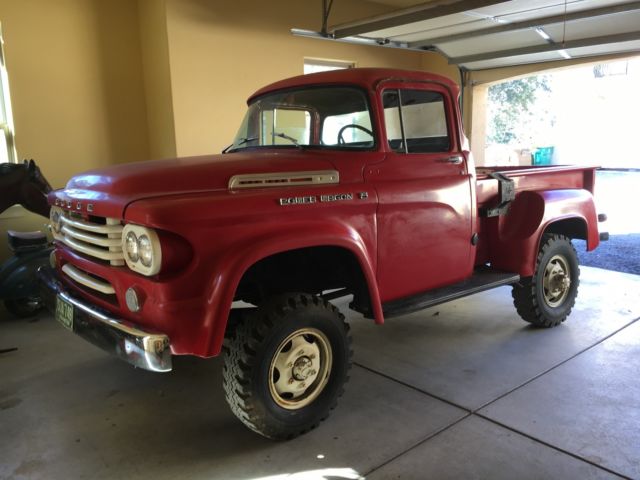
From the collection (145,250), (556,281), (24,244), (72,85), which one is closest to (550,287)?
(556,281)

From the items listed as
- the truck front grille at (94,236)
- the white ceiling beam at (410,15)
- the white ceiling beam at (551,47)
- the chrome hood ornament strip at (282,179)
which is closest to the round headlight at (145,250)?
the truck front grille at (94,236)

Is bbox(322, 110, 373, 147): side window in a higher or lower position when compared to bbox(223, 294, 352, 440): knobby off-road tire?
higher

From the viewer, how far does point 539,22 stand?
18.7ft

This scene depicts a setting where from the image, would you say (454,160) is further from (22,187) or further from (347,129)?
(22,187)

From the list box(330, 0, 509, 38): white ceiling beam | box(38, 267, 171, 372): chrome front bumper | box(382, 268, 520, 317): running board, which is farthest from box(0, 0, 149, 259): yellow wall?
box(382, 268, 520, 317): running board

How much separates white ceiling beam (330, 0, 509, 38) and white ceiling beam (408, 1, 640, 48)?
1.13 m

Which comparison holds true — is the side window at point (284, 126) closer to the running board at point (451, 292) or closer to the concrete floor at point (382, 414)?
the running board at point (451, 292)

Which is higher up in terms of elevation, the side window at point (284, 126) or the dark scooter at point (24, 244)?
the side window at point (284, 126)

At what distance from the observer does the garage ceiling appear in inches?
210

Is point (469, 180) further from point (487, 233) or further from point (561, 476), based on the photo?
point (561, 476)

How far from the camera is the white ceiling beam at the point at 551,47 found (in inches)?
235

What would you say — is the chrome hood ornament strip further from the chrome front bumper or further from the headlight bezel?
the chrome front bumper

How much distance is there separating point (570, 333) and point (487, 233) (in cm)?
109

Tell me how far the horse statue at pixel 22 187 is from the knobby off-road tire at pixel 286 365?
3183 millimetres
